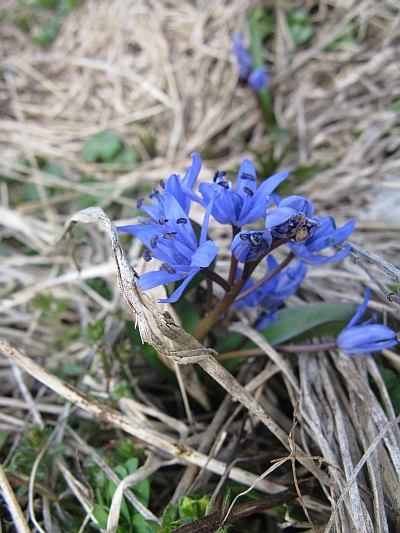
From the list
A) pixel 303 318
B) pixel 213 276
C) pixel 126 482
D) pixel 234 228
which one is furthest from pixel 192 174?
pixel 126 482

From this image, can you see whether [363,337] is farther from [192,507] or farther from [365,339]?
[192,507]

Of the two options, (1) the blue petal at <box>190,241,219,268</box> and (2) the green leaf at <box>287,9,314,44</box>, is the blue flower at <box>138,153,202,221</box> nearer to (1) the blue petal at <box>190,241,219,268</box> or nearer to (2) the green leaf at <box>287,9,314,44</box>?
(1) the blue petal at <box>190,241,219,268</box>

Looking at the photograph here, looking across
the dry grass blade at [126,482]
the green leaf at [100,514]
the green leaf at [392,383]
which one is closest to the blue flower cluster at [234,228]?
the green leaf at [392,383]

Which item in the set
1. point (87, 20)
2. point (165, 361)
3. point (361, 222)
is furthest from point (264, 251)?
point (87, 20)

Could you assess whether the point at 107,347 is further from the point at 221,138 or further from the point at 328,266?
the point at 221,138

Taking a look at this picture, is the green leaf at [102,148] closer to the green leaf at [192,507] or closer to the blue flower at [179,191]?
the blue flower at [179,191]

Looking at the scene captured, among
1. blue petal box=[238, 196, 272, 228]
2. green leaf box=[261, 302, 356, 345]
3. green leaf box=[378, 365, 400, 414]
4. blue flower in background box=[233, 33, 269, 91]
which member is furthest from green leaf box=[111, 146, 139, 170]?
green leaf box=[378, 365, 400, 414]
